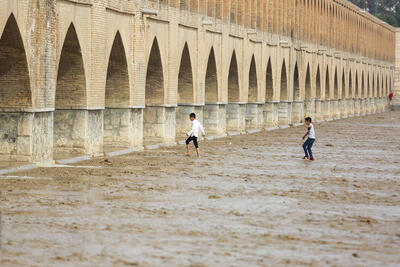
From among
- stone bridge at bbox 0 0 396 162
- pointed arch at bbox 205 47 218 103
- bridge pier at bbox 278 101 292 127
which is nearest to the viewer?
stone bridge at bbox 0 0 396 162

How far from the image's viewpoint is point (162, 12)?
1181 inches

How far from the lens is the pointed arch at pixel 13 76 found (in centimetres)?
2070

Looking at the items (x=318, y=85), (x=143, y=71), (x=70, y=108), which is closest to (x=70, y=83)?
(x=70, y=108)

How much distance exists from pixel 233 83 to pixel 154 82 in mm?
10159

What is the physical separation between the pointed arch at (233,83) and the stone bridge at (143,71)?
4cm

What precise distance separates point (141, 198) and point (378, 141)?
21.7 metres

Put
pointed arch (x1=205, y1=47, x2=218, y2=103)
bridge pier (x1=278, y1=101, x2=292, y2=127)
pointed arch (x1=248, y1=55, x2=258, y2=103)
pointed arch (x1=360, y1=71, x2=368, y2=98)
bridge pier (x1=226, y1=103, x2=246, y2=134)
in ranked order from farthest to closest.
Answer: pointed arch (x1=360, y1=71, x2=368, y2=98), bridge pier (x1=278, y1=101, x2=292, y2=127), pointed arch (x1=248, y1=55, x2=258, y2=103), bridge pier (x1=226, y1=103, x2=246, y2=134), pointed arch (x1=205, y1=47, x2=218, y2=103)

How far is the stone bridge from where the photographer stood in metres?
21.2

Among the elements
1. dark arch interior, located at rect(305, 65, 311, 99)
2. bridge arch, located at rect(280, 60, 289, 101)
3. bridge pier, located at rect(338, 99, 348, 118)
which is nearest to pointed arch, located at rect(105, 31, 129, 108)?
bridge arch, located at rect(280, 60, 289, 101)

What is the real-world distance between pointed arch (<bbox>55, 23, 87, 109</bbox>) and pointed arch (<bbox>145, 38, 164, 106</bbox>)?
6.13 m

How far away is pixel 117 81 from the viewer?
27656mm

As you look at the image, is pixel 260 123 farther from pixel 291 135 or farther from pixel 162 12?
pixel 162 12

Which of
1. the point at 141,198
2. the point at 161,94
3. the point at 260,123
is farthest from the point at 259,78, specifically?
the point at 141,198

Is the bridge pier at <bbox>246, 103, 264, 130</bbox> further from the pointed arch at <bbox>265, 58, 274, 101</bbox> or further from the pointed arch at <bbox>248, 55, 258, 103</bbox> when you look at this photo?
the pointed arch at <bbox>265, 58, 274, 101</bbox>
